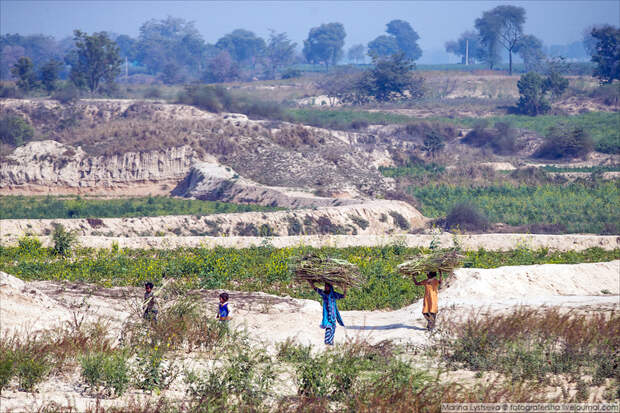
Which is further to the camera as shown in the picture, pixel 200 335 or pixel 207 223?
pixel 207 223

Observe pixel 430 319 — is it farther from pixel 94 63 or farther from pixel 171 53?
pixel 171 53

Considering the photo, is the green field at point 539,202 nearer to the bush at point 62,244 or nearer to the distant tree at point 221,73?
the bush at point 62,244

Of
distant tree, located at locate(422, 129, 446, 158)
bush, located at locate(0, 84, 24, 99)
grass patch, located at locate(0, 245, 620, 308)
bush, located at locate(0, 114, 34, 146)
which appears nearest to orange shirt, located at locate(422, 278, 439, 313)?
grass patch, located at locate(0, 245, 620, 308)

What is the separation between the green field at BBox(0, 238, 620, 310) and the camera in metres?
15.6

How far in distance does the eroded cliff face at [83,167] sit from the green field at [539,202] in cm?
1504

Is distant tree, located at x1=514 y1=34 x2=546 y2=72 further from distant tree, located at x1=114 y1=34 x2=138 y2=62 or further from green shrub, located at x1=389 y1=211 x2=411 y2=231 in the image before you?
green shrub, located at x1=389 y1=211 x2=411 y2=231

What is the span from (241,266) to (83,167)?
24.9 m

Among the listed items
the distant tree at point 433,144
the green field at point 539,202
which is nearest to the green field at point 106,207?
the green field at point 539,202

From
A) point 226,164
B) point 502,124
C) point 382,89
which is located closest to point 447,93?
point 382,89

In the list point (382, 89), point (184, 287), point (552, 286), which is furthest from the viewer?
point (382, 89)

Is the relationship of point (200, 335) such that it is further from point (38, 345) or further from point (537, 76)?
point (537, 76)

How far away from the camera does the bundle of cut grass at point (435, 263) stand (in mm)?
12094

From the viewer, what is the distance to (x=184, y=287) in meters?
14.9

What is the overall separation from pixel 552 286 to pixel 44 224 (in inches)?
748
